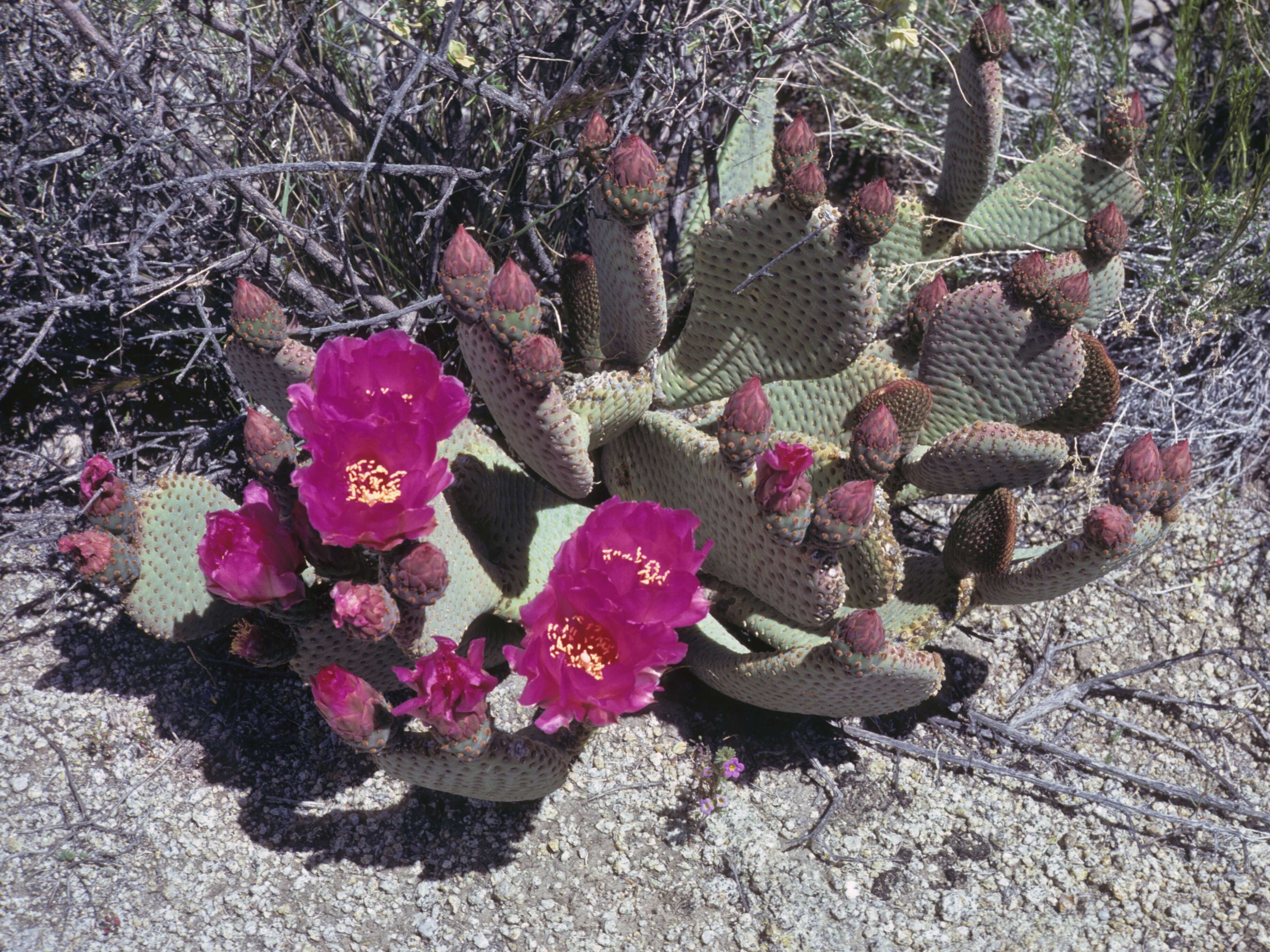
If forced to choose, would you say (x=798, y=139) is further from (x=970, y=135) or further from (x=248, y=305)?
(x=248, y=305)

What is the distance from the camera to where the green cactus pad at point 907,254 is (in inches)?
100

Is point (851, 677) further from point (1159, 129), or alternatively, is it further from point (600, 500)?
point (1159, 129)

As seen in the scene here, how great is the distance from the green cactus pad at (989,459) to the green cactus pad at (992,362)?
0.37 feet

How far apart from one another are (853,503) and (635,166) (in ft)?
2.39

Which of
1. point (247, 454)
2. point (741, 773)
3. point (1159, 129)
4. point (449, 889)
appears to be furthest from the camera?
point (1159, 129)

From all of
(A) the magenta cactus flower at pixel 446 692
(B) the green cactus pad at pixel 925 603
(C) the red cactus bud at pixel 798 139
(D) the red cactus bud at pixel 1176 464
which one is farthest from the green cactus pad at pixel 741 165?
(A) the magenta cactus flower at pixel 446 692

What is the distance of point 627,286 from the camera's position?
2.01 metres

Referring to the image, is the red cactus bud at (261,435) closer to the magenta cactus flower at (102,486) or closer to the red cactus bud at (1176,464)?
the magenta cactus flower at (102,486)

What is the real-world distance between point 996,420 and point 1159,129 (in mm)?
1298

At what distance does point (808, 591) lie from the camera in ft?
5.99

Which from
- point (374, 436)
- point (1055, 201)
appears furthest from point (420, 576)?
point (1055, 201)

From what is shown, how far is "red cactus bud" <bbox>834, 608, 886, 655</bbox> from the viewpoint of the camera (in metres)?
1.74

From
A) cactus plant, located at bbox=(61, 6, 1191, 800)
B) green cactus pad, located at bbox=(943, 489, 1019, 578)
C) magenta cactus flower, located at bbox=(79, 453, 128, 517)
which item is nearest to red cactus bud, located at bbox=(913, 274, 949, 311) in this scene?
cactus plant, located at bbox=(61, 6, 1191, 800)

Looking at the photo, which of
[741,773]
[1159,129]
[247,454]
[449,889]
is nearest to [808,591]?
[741,773]
